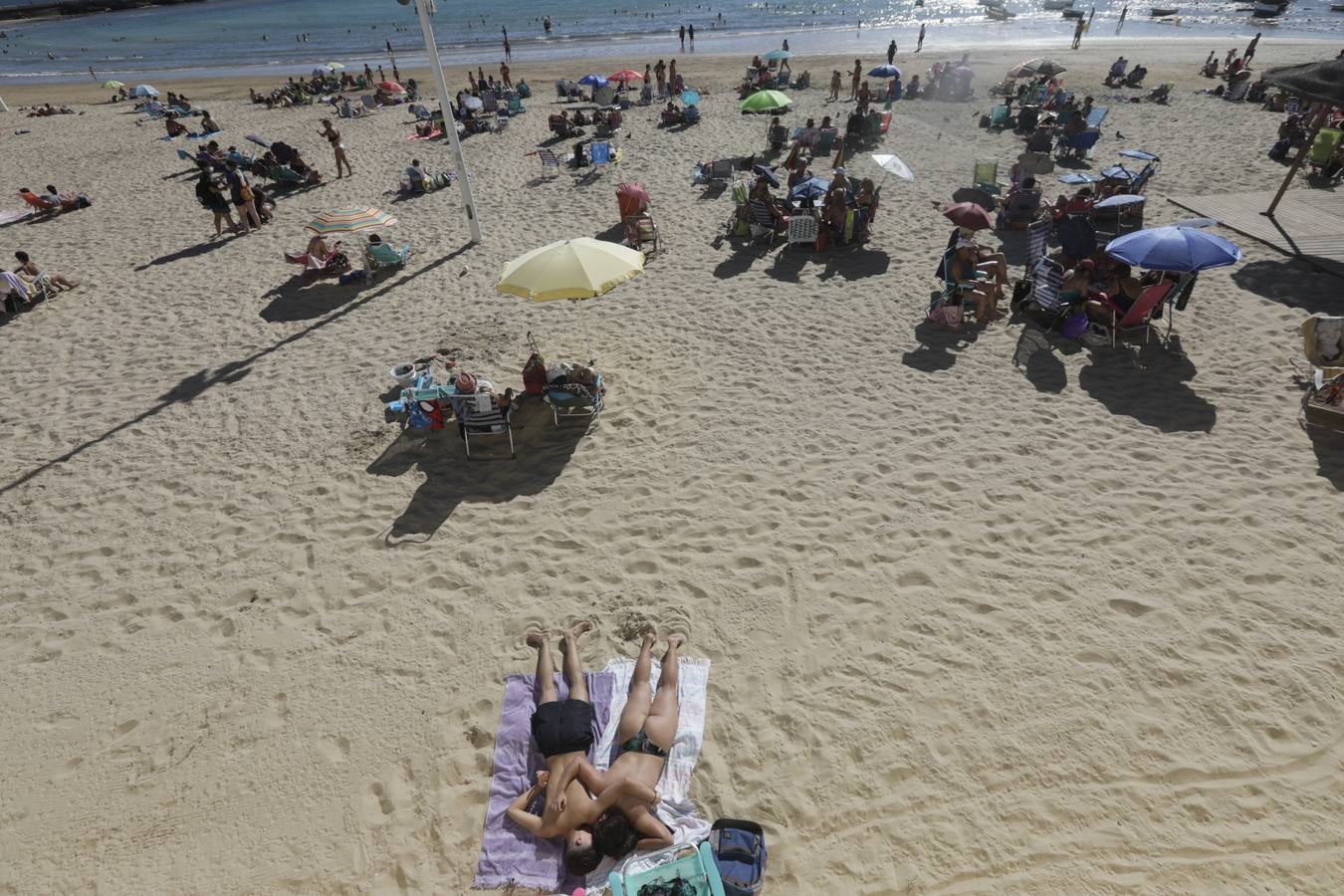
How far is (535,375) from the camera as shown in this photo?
765 centimetres

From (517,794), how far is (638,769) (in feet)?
2.85

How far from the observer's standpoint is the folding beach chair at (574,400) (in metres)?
7.37

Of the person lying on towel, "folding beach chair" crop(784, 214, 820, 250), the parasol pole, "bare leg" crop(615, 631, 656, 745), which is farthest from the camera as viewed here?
"folding beach chair" crop(784, 214, 820, 250)

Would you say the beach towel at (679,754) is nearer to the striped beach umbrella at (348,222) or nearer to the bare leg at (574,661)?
the bare leg at (574,661)

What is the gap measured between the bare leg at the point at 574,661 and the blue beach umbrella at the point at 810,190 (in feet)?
30.1

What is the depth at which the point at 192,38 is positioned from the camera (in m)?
52.7

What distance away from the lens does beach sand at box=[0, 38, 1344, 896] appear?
4.12 meters

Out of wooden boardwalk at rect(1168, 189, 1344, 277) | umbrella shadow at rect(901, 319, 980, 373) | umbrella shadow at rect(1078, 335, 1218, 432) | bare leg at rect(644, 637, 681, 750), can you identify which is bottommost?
bare leg at rect(644, 637, 681, 750)

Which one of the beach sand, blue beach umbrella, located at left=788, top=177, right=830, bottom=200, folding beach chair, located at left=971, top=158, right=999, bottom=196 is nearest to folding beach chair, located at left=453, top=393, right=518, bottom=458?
the beach sand

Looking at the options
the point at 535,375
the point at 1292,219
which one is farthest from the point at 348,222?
the point at 1292,219

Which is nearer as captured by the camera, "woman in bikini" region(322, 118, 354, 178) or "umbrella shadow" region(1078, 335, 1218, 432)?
"umbrella shadow" region(1078, 335, 1218, 432)

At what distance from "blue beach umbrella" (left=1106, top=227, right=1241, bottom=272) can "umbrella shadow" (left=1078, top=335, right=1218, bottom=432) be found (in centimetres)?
116

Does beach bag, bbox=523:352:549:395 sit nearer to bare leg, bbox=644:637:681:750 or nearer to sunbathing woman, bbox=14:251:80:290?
bare leg, bbox=644:637:681:750

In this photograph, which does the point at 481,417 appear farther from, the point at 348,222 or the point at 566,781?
the point at 348,222
